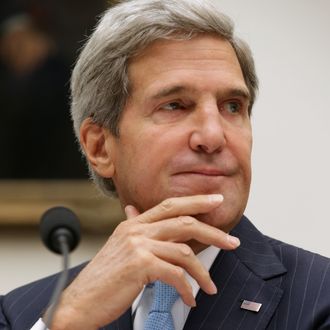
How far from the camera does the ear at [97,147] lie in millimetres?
3064

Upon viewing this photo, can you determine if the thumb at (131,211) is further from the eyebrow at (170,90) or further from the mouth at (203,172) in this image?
the eyebrow at (170,90)

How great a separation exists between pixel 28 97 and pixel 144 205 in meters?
1.70

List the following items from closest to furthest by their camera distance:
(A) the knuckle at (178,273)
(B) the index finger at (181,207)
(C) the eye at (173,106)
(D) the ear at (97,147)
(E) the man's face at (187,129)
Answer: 1. (A) the knuckle at (178,273)
2. (B) the index finger at (181,207)
3. (E) the man's face at (187,129)
4. (C) the eye at (173,106)
5. (D) the ear at (97,147)

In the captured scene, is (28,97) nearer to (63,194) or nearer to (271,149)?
(63,194)

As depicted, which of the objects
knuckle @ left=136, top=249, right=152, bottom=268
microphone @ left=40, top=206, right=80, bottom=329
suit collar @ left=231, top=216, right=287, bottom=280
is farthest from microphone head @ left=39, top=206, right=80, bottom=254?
suit collar @ left=231, top=216, right=287, bottom=280

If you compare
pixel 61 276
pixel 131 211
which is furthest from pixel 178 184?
pixel 61 276

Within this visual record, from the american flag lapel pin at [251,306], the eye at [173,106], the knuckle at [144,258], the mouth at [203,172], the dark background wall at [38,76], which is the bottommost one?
the dark background wall at [38,76]

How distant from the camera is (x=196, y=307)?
9.27 ft

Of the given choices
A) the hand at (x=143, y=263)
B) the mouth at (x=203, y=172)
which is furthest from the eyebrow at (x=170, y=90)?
the hand at (x=143, y=263)

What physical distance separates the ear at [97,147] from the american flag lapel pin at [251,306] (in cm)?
64

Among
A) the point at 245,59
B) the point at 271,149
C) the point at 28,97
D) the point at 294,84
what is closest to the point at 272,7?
the point at 294,84

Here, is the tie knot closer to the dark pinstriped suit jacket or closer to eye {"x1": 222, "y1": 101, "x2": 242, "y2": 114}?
the dark pinstriped suit jacket

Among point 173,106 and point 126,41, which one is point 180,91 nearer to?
point 173,106

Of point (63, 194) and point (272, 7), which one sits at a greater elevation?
point (272, 7)
